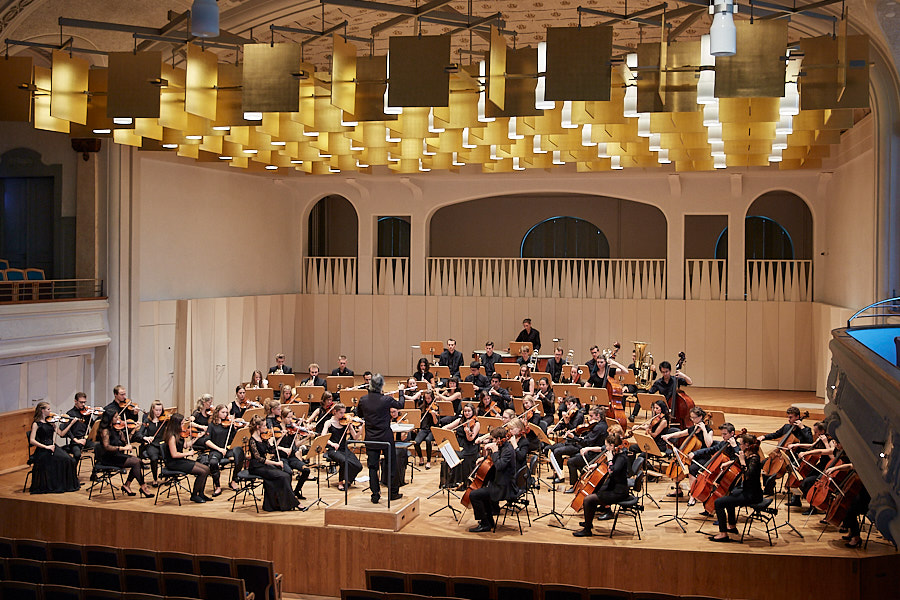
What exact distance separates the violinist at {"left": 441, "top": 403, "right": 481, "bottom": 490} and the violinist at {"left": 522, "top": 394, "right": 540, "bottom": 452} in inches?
27.3

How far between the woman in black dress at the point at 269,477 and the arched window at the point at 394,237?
12.4 m

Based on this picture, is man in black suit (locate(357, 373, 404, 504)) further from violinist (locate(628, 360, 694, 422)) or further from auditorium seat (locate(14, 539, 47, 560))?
violinist (locate(628, 360, 694, 422))

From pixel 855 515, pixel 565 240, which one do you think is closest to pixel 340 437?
pixel 855 515

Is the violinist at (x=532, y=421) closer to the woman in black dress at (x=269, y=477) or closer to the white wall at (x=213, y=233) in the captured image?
the woman in black dress at (x=269, y=477)

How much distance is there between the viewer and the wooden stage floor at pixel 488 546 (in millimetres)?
8281

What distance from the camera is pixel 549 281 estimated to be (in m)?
18.9

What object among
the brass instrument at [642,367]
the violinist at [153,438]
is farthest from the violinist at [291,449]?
the brass instrument at [642,367]

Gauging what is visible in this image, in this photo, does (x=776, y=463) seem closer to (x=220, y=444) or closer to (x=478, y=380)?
(x=478, y=380)

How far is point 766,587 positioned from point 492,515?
275 centimetres

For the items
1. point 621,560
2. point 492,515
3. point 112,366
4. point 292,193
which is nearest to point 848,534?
point 621,560

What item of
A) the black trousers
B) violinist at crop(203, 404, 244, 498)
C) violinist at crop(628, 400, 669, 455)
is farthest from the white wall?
violinist at crop(628, 400, 669, 455)

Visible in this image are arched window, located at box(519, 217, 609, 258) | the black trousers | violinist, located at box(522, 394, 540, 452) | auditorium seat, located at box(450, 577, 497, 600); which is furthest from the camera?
arched window, located at box(519, 217, 609, 258)

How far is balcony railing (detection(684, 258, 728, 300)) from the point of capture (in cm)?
1803

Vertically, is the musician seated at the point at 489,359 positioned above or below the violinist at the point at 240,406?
above
